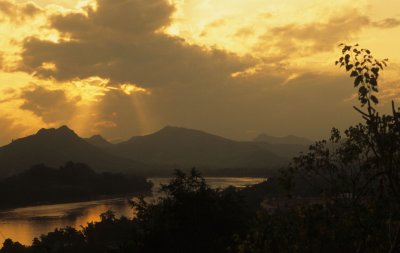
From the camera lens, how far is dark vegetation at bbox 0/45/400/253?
668cm

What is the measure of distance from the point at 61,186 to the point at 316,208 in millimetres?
157219

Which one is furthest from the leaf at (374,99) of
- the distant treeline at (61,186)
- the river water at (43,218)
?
the distant treeline at (61,186)

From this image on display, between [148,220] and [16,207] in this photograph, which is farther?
[16,207]

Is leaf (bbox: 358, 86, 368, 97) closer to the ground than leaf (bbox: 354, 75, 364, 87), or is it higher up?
closer to the ground

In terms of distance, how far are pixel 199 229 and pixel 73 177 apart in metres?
157

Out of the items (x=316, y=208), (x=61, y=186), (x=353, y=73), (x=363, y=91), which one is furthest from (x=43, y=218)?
(x=363, y=91)

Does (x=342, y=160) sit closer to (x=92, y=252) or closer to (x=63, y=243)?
(x=92, y=252)

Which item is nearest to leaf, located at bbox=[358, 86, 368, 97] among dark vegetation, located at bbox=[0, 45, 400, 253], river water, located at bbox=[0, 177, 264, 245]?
dark vegetation, located at bbox=[0, 45, 400, 253]

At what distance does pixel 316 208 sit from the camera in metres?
8.95

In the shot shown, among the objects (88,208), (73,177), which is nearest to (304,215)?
(88,208)

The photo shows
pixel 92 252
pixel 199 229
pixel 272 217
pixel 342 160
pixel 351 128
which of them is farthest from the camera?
pixel 92 252

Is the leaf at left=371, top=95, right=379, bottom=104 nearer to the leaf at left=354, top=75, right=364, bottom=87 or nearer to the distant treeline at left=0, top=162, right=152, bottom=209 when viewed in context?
the leaf at left=354, top=75, right=364, bottom=87

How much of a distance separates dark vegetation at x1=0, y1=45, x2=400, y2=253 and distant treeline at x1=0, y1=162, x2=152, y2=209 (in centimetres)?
12182

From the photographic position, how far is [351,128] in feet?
36.6
